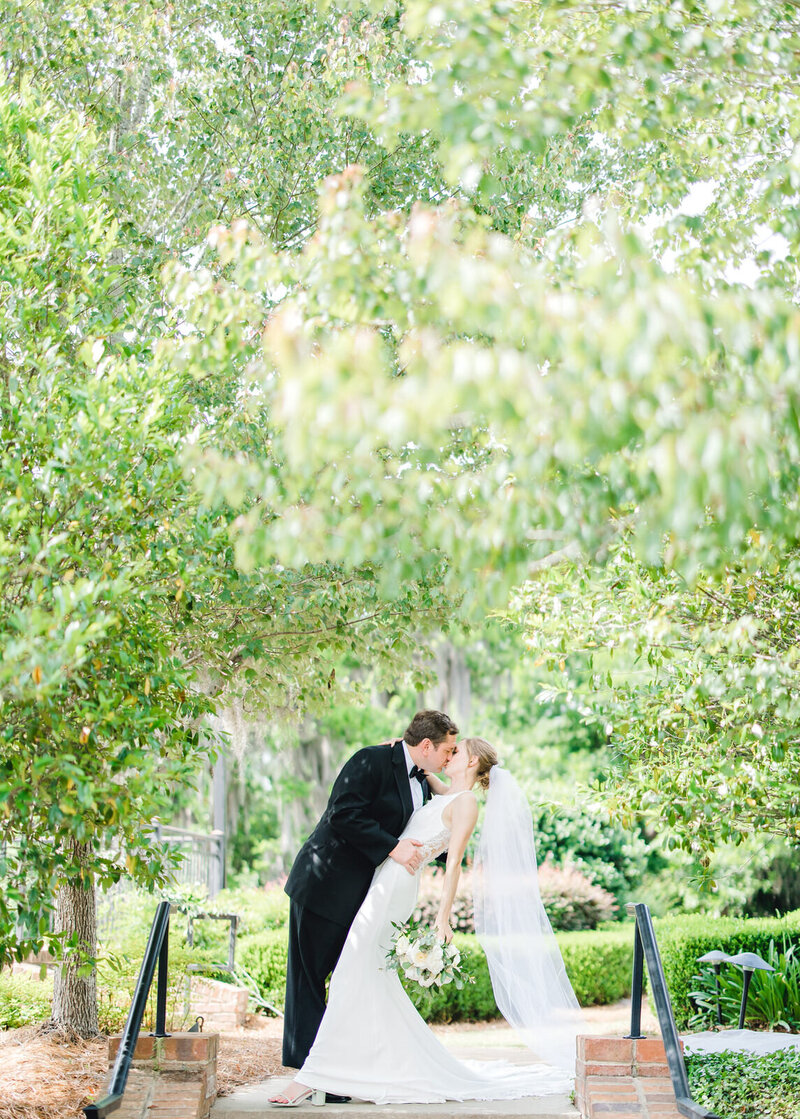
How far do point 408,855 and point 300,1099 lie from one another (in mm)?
1431

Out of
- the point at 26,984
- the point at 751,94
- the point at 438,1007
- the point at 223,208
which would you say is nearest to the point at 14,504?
the point at 751,94

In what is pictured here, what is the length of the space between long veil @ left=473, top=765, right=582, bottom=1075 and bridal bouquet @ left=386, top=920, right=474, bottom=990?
316 millimetres

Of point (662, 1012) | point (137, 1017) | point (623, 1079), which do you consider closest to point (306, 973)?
point (137, 1017)

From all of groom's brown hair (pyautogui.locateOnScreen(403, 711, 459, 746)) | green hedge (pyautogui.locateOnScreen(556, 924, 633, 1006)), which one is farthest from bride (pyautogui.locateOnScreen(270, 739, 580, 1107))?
green hedge (pyautogui.locateOnScreen(556, 924, 633, 1006))

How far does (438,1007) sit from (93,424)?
9.13 meters

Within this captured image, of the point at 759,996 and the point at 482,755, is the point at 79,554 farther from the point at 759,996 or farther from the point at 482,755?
the point at 759,996

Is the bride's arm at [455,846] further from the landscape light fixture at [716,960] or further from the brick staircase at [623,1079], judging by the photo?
the landscape light fixture at [716,960]

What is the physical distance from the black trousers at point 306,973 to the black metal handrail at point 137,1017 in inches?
31.9

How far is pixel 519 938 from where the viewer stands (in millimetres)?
6309

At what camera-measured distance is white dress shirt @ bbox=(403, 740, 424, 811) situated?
673 cm

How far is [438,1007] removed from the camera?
37.9 ft

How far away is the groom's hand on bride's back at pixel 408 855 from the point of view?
6395 mm

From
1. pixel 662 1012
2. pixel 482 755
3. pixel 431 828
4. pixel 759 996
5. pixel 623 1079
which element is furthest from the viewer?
pixel 759 996

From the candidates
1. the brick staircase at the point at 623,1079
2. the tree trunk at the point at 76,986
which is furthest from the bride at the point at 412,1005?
the tree trunk at the point at 76,986
